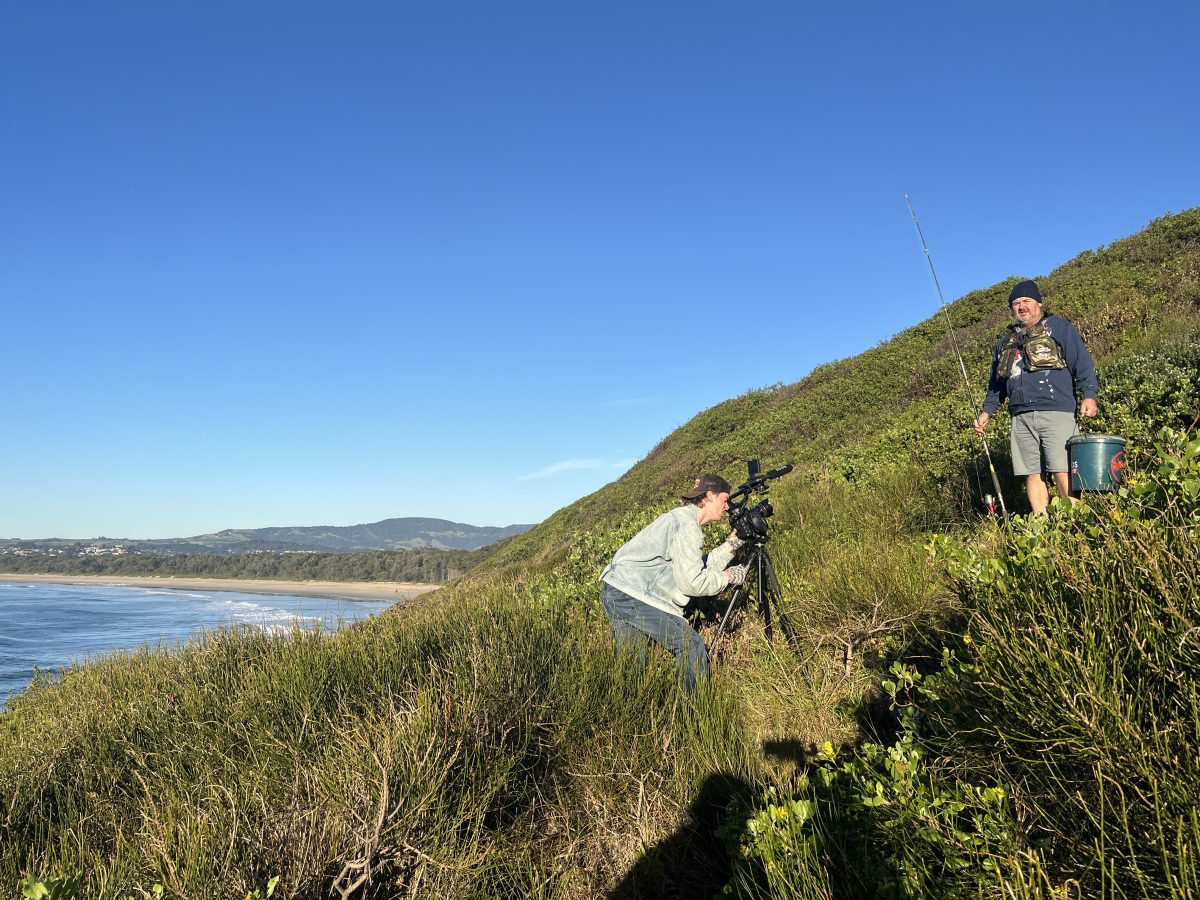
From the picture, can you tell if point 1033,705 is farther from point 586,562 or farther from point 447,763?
point 586,562

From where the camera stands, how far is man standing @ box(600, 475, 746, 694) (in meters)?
4.62

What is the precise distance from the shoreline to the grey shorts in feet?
→ 193

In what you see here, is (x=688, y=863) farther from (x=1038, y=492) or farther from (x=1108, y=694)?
(x=1038, y=492)

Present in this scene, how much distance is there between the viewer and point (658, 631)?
15.1 feet

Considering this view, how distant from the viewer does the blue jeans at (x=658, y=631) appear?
14.0 feet

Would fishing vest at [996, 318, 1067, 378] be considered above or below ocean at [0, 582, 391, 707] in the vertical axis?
above

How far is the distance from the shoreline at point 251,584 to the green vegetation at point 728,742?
57.5 m

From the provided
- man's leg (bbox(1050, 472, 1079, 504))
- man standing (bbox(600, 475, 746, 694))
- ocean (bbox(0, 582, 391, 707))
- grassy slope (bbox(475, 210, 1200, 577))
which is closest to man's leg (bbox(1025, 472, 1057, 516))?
man's leg (bbox(1050, 472, 1079, 504))

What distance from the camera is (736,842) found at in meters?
2.85

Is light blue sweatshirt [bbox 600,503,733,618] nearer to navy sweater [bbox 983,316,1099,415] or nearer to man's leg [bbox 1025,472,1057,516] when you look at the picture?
man's leg [bbox 1025,472,1057,516]

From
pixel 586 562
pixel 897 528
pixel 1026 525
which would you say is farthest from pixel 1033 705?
pixel 586 562

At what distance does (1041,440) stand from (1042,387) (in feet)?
1.32

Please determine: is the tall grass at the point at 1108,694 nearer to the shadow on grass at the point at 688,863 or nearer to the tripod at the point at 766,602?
the shadow on grass at the point at 688,863

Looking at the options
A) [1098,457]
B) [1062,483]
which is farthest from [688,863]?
[1062,483]
